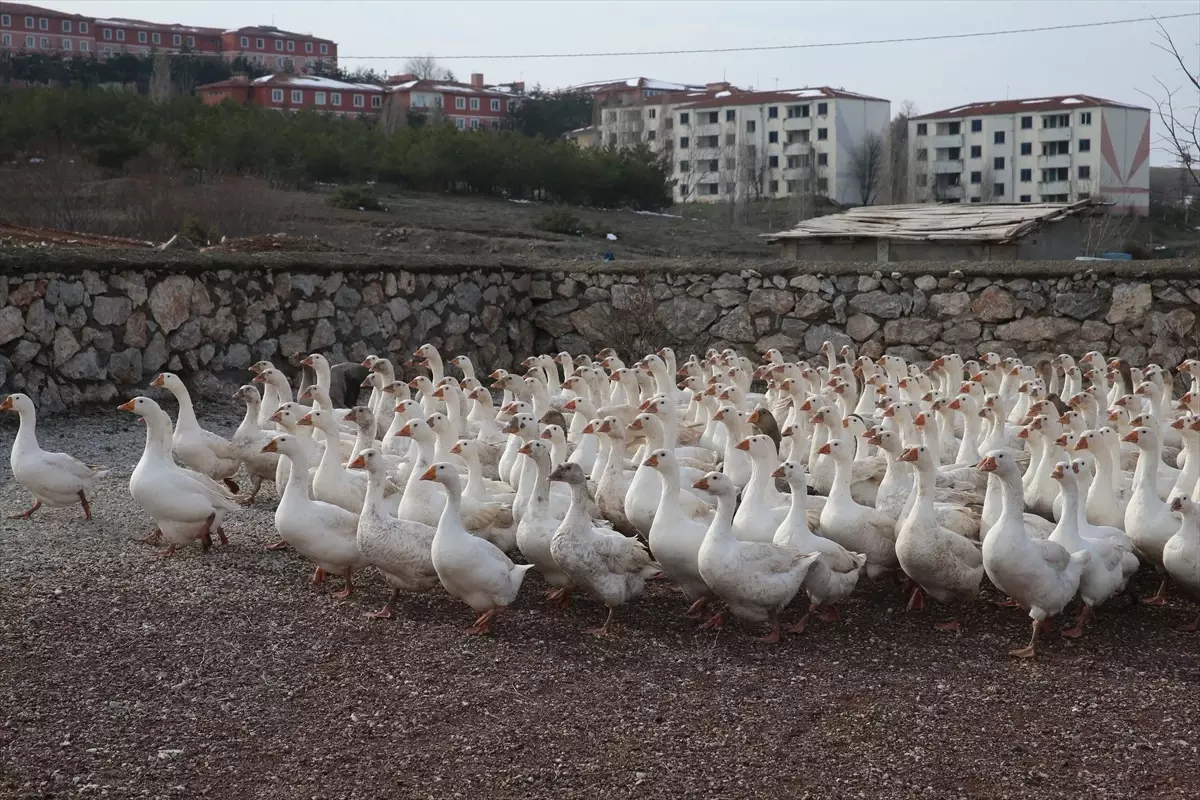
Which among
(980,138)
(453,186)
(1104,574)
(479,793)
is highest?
(980,138)

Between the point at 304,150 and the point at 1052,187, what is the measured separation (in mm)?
38974

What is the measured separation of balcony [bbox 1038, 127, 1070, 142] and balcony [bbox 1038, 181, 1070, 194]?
6.36 feet

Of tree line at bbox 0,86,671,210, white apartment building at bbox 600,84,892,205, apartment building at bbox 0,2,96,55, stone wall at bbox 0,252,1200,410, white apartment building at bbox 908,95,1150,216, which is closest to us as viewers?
stone wall at bbox 0,252,1200,410

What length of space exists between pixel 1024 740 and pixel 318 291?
33.3 feet

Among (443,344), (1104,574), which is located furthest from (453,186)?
(1104,574)

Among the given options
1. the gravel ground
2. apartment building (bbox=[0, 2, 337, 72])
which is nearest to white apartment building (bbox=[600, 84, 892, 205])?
apartment building (bbox=[0, 2, 337, 72])

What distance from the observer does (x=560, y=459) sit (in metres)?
7.67

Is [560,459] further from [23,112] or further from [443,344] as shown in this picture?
[23,112]

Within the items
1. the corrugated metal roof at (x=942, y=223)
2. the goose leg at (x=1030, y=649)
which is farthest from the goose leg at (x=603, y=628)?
the corrugated metal roof at (x=942, y=223)

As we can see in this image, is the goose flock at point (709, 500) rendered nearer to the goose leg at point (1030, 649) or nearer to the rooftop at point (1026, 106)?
the goose leg at point (1030, 649)

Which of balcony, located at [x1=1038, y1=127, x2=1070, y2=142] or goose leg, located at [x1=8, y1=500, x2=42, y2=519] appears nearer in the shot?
goose leg, located at [x1=8, y1=500, x2=42, y2=519]

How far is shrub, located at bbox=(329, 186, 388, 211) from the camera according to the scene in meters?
28.7

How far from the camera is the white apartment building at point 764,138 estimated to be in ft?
192

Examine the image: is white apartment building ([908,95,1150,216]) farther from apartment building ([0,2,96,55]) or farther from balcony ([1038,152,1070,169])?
apartment building ([0,2,96,55])
